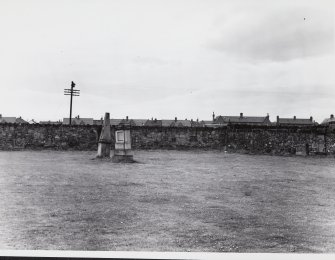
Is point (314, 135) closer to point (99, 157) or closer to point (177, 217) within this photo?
point (99, 157)

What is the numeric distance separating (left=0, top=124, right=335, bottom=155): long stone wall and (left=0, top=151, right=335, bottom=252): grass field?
12.7 meters

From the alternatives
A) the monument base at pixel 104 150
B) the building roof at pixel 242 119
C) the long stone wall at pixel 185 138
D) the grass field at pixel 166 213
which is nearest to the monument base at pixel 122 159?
the monument base at pixel 104 150

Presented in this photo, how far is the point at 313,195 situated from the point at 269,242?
3.62 m

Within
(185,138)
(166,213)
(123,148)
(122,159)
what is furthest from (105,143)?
(166,213)

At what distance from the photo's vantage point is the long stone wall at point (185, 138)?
22516mm

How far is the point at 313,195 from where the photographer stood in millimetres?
7828

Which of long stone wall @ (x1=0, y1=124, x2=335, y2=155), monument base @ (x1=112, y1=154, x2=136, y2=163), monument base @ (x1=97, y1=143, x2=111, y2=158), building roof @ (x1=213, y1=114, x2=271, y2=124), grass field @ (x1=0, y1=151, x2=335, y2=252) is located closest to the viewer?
grass field @ (x1=0, y1=151, x2=335, y2=252)

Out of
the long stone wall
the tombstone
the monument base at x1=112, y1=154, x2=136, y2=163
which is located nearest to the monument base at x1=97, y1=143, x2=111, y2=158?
the tombstone

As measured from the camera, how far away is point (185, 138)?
24141mm

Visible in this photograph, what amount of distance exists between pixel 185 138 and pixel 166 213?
18.0 m

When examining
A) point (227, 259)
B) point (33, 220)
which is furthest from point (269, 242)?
point (33, 220)

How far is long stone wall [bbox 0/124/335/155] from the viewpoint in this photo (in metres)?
22.5

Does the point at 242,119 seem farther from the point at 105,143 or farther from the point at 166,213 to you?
the point at 166,213

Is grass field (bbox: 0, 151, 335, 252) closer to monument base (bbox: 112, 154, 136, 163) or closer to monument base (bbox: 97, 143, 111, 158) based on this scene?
monument base (bbox: 112, 154, 136, 163)
